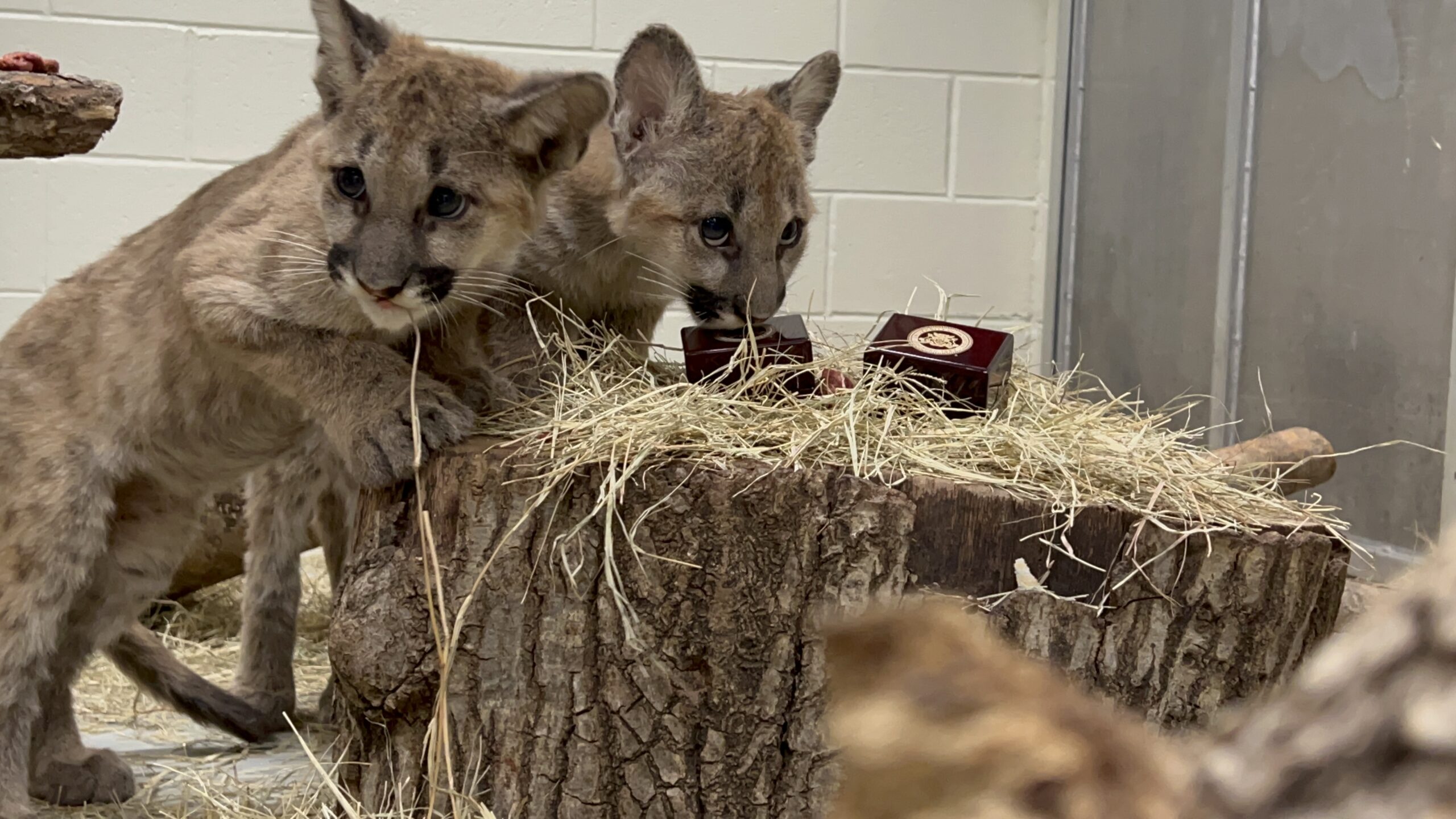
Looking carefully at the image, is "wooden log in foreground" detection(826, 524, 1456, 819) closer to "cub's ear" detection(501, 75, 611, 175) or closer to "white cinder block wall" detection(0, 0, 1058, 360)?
"cub's ear" detection(501, 75, 611, 175)

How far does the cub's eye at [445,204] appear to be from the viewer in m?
2.30

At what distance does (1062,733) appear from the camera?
588mm

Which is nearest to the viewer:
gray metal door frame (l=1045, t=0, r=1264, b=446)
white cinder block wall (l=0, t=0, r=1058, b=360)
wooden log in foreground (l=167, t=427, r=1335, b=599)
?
wooden log in foreground (l=167, t=427, r=1335, b=599)

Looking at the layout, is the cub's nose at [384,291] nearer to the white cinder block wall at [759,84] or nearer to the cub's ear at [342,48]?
the cub's ear at [342,48]

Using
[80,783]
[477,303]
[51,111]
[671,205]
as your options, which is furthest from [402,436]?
[80,783]

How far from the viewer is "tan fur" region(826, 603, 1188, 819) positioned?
0.57m

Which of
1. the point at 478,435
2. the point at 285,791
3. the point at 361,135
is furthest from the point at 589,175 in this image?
the point at 285,791

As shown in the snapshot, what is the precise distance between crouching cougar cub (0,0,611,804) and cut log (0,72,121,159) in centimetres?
39

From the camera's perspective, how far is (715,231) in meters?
2.71

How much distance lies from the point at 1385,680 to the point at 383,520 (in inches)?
72.8

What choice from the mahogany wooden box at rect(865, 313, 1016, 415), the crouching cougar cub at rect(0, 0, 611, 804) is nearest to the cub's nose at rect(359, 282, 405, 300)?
the crouching cougar cub at rect(0, 0, 611, 804)

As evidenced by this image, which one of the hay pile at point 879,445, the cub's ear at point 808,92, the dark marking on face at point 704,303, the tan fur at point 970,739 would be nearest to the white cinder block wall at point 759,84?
the cub's ear at point 808,92

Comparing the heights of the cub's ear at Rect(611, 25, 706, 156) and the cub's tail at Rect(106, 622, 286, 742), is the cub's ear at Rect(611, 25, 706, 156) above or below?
above

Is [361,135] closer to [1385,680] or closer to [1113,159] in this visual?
[1385,680]
